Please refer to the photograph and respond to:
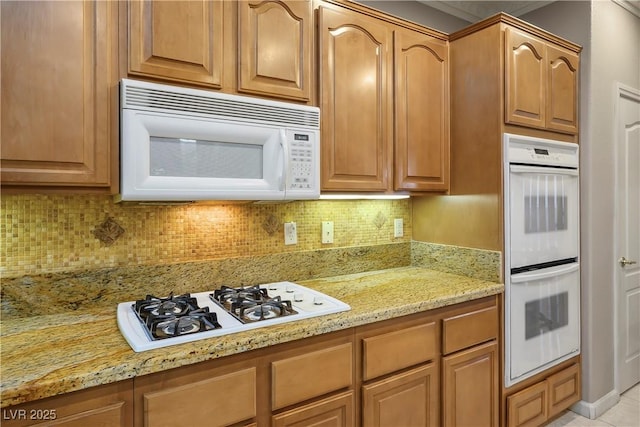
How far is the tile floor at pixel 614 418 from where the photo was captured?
2328 millimetres

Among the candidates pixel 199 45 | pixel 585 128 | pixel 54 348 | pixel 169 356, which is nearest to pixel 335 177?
pixel 199 45

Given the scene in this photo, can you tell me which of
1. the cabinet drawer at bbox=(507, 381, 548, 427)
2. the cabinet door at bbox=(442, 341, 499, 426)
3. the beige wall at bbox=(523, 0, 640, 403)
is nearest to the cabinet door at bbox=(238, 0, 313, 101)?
the cabinet door at bbox=(442, 341, 499, 426)

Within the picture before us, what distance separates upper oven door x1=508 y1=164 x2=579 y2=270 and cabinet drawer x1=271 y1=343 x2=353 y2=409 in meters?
1.13

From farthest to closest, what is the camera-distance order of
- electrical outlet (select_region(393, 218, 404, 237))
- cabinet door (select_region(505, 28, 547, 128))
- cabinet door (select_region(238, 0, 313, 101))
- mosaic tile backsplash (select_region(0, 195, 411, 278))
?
electrical outlet (select_region(393, 218, 404, 237)), cabinet door (select_region(505, 28, 547, 128)), cabinet door (select_region(238, 0, 313, 101)), mosaic tile backsplash (select_region(0, 195, 411, 278))

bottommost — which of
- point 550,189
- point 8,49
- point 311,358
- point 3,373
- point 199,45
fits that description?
point 311,358

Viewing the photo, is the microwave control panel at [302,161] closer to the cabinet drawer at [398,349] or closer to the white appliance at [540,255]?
the cabinet drawer at [398,349]

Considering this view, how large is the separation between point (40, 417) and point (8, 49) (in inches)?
43.2

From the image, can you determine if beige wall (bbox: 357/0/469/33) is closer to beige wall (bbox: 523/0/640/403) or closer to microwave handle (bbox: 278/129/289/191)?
beige wall (bbox: 523/0/640/403)

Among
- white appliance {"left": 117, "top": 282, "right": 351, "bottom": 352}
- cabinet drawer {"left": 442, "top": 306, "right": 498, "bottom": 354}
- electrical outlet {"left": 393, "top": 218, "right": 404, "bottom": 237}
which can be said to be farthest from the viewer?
electrical outlet {"left": 393, "top": 218, "right": 404, "bottom": 237}

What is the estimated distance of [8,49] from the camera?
46.4 inches

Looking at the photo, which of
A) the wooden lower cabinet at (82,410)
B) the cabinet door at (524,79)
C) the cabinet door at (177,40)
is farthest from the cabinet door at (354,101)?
the wooden lower cabinet at (82,410)

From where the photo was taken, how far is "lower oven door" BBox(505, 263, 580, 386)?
6.70 ft

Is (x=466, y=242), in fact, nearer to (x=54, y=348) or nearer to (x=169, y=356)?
(x=169, y=356)

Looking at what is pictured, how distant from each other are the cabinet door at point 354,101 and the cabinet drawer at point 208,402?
36.5 inches
